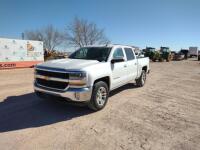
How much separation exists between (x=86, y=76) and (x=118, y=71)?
1802mm

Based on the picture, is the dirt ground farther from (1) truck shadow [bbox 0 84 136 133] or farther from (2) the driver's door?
(2) the driver's door

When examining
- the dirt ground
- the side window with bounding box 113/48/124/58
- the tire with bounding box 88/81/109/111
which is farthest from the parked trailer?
the tire with bounding box 88/81/109/111

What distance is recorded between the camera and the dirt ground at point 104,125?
11.8ft

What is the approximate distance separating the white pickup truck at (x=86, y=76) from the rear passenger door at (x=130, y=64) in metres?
0.40

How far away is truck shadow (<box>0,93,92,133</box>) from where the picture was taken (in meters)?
4.42

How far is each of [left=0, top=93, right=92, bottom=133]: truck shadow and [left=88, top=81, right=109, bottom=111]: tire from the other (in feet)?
0.96

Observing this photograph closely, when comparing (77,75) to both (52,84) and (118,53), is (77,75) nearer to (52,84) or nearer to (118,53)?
(52,84)

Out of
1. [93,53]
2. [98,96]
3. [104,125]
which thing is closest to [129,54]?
[93,53]

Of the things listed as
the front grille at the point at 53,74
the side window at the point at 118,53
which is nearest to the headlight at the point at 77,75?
the front grille at the point at 53,74

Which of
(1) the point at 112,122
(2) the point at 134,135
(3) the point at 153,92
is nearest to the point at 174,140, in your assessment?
(2) the point at 134,135

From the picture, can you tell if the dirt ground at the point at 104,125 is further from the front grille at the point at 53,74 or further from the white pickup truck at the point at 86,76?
the front grille at the point at 53,74

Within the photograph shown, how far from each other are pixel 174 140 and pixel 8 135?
3340 mm

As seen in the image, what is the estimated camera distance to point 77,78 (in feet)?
15.2

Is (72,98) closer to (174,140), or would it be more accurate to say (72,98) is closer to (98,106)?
(98,106)
